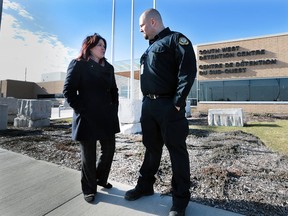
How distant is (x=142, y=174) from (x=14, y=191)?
5.44 feet

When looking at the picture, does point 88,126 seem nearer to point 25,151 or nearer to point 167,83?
point 167,83

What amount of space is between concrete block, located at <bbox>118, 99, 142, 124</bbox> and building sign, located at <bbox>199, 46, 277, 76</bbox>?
13974 mm

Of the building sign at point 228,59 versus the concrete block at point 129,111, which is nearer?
the concrete block at point 129,111

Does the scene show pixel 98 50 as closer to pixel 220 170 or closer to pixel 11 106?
pixel 220 170

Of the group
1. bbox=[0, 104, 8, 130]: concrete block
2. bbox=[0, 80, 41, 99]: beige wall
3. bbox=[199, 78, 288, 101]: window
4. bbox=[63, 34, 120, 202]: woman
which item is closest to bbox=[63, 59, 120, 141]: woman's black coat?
bbox=[63, 34, 120, 202]: woman

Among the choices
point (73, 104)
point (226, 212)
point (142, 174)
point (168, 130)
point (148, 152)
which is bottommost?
point (226, 212)

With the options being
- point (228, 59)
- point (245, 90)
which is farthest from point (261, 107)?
point (228, 59)

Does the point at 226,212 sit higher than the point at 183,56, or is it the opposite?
the point at 183,56

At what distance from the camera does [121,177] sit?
319 centimetres

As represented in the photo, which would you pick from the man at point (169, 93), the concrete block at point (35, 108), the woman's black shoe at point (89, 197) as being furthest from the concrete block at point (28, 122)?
the man at point (169, 93)

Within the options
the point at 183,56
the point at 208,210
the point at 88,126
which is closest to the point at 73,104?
the point at 88,126

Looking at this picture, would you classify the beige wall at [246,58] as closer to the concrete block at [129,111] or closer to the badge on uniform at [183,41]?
the concrete block at [129,111]

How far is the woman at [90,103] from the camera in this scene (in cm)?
234

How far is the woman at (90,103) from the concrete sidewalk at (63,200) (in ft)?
0.64
